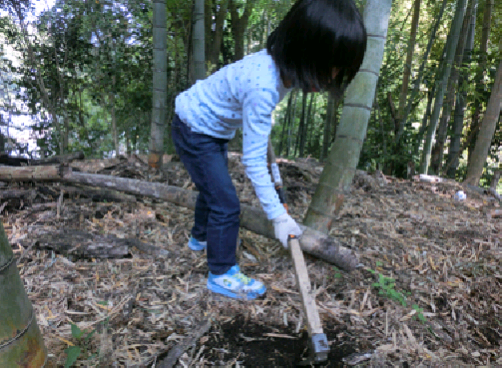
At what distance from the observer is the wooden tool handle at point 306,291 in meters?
1.46

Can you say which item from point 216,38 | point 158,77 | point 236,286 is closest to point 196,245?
point 236,286

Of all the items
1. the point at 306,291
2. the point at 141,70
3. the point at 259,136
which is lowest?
the point at 306,291

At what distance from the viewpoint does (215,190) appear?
1.87 m

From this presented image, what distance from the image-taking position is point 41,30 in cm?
458

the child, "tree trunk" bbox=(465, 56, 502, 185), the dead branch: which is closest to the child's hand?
the child

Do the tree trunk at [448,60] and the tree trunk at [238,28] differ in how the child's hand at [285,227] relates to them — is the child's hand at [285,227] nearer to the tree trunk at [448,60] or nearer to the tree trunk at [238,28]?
the tree trunk at [448,60]

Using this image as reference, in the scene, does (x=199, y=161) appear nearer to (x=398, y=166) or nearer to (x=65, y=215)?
(x=65, y=215)

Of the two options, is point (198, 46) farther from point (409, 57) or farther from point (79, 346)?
point (409, 57)

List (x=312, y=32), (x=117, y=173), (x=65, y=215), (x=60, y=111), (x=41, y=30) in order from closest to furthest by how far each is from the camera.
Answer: (x=312, y=32), (x=65, y=215), (x=117, y=173), (x=41, y=30), (x=60, y=111)

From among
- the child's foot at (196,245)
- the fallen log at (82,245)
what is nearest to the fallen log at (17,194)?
the fallen log at (82,245)

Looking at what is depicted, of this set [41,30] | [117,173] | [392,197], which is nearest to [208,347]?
[117,173]

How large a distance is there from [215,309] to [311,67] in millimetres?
1309

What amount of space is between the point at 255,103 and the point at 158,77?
2110 mm

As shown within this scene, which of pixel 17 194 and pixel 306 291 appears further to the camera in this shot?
pixel 17 194
